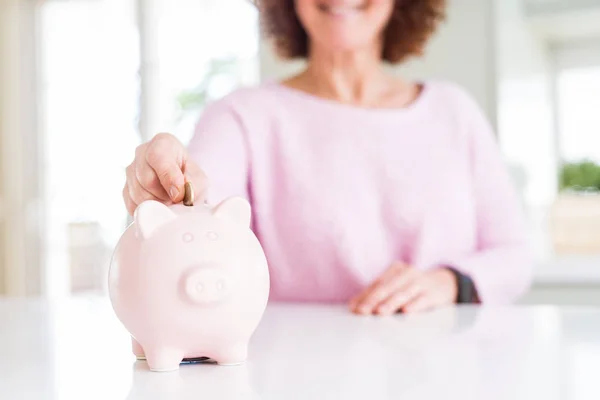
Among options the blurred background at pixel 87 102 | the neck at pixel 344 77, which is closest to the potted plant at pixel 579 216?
the neck at pixel 344 77

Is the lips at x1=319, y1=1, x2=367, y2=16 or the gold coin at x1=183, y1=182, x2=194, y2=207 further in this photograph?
the lips at x1=319, y1=1, x2=367, y2=16

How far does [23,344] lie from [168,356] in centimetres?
25

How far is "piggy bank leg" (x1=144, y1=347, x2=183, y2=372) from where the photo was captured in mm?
593

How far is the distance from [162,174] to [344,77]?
81cm

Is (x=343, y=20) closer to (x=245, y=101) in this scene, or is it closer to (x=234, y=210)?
(x=245, y=101)

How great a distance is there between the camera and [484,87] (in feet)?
8.16

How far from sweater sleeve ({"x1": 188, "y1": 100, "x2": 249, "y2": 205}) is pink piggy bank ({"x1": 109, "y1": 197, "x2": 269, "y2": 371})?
1.93 ft

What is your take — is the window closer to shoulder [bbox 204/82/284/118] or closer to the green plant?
the green plant

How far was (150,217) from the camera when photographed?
589 mm

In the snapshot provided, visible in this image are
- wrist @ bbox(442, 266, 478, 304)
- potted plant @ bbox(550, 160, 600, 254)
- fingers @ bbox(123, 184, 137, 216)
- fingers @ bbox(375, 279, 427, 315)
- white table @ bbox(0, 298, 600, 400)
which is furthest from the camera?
potted plant @ bbox(550, 160, 600, 254)

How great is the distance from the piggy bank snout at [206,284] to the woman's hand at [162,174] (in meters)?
0.12

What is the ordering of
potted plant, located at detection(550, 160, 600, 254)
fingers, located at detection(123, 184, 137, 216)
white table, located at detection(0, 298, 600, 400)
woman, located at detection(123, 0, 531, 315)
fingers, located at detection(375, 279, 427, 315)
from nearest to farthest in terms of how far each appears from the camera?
white table, located at detection(0, 298, 600, 400) → fingers, located at detection(123, 184, 137, 216) → fingers, located at detection(375, 279, 427, 315) → woman, located at detection(123, 0, 531, 315) → potted plant, located at detection(550, 160, 600, 254)

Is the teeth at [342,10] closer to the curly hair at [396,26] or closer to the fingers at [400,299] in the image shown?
the curly hair at [396,26]

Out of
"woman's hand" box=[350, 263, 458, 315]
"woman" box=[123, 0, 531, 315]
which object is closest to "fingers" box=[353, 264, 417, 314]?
"woman's hand" box=[350, 263, 458, 315]
